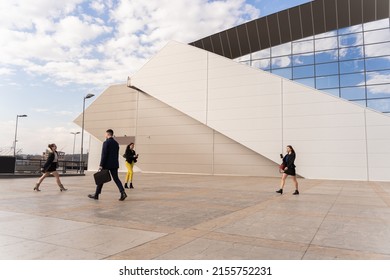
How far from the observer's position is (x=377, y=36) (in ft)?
74.1

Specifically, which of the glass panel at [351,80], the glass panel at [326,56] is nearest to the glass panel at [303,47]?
the glass panel at [326,56]

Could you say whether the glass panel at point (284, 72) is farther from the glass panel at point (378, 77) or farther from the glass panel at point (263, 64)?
the glass panel at point (378, 77)

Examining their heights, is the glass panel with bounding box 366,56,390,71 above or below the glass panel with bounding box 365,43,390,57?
below

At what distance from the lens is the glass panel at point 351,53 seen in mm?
22719

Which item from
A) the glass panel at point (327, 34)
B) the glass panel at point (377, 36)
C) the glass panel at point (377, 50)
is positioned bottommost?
the glass panel at point (377, 50)

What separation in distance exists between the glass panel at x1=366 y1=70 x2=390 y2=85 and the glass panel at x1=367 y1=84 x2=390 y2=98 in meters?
0.33

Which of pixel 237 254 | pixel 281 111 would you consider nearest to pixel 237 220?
pixel 237 254

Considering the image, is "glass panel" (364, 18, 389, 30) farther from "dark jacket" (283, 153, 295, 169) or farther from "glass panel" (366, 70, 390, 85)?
"dark jacket" (283, 153, 295, 169)

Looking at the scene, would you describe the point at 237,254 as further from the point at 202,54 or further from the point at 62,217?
the point at 202,54

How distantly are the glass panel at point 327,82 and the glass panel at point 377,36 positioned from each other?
3.74m

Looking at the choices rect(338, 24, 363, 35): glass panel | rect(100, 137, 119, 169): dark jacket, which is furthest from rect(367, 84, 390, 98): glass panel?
rect(100, 137, 119, 169): dark jacket

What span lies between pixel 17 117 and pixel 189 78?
34.2 m

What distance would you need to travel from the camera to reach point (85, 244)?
375cm

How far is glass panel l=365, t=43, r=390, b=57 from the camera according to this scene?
2194 centimetres
